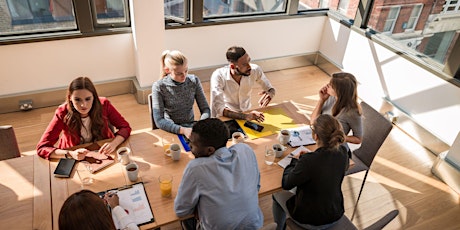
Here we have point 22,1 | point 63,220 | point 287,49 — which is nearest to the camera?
point 63,220

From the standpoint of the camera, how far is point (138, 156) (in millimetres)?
2234

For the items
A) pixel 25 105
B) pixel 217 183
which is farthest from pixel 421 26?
pixel 25 105

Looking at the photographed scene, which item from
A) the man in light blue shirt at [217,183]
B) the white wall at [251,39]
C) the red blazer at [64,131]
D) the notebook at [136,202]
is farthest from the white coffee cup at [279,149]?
the white wall at [251,39]

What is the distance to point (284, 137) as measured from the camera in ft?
7.95

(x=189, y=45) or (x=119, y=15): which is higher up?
(x=119, y=15)

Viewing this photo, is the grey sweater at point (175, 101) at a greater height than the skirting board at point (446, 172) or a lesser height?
greater

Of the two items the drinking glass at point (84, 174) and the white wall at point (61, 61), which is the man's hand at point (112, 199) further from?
the white wall at point (61, 61)

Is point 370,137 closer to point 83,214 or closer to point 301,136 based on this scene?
point 301,136

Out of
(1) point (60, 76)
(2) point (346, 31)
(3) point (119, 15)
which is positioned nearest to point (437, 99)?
(2) point (346, 31)

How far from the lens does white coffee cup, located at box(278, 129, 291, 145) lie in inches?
95.5

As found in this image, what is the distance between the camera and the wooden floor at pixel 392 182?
117 inches

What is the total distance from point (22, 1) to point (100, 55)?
0.92 meters

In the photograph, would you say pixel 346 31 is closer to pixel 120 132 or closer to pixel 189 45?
pixel 189 45

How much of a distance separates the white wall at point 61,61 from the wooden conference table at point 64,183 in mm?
2005
